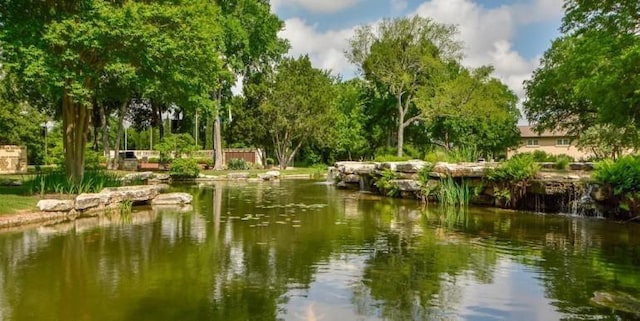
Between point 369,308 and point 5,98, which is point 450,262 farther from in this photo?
point 5,98

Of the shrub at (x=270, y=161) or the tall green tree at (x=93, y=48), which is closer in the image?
the tall green tree at (x=93, y=48)

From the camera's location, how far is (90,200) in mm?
15250

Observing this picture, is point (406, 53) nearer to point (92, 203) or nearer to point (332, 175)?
point (332, 175)

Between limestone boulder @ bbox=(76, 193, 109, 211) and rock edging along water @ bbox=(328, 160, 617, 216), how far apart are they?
11589mm

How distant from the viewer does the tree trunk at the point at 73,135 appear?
17.7 meters

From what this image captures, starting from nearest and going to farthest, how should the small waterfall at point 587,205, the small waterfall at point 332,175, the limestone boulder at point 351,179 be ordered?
1. the small waterfall at point 587,205
2. the limestone boulder at point 351,179
3. the small waterfall at point 332,175

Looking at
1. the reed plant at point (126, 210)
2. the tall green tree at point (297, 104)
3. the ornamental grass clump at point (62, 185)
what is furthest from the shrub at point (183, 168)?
the reed plant at point (126, 210)

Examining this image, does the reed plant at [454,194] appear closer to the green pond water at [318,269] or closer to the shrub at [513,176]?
the shrub at [513,176]

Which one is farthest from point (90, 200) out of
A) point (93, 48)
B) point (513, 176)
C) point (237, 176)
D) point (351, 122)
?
point (351, 122)

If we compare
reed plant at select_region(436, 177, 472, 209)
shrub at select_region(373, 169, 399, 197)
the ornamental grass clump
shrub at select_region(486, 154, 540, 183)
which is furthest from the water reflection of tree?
the ornamental grass clump

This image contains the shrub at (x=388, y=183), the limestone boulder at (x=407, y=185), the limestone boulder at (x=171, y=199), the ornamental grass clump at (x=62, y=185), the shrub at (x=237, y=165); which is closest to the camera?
the ornamental grass clump at (x=62, y=185)

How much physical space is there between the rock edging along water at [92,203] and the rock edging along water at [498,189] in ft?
29.3

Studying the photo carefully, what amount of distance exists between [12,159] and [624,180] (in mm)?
32360

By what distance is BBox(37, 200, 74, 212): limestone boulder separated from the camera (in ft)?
45.6
